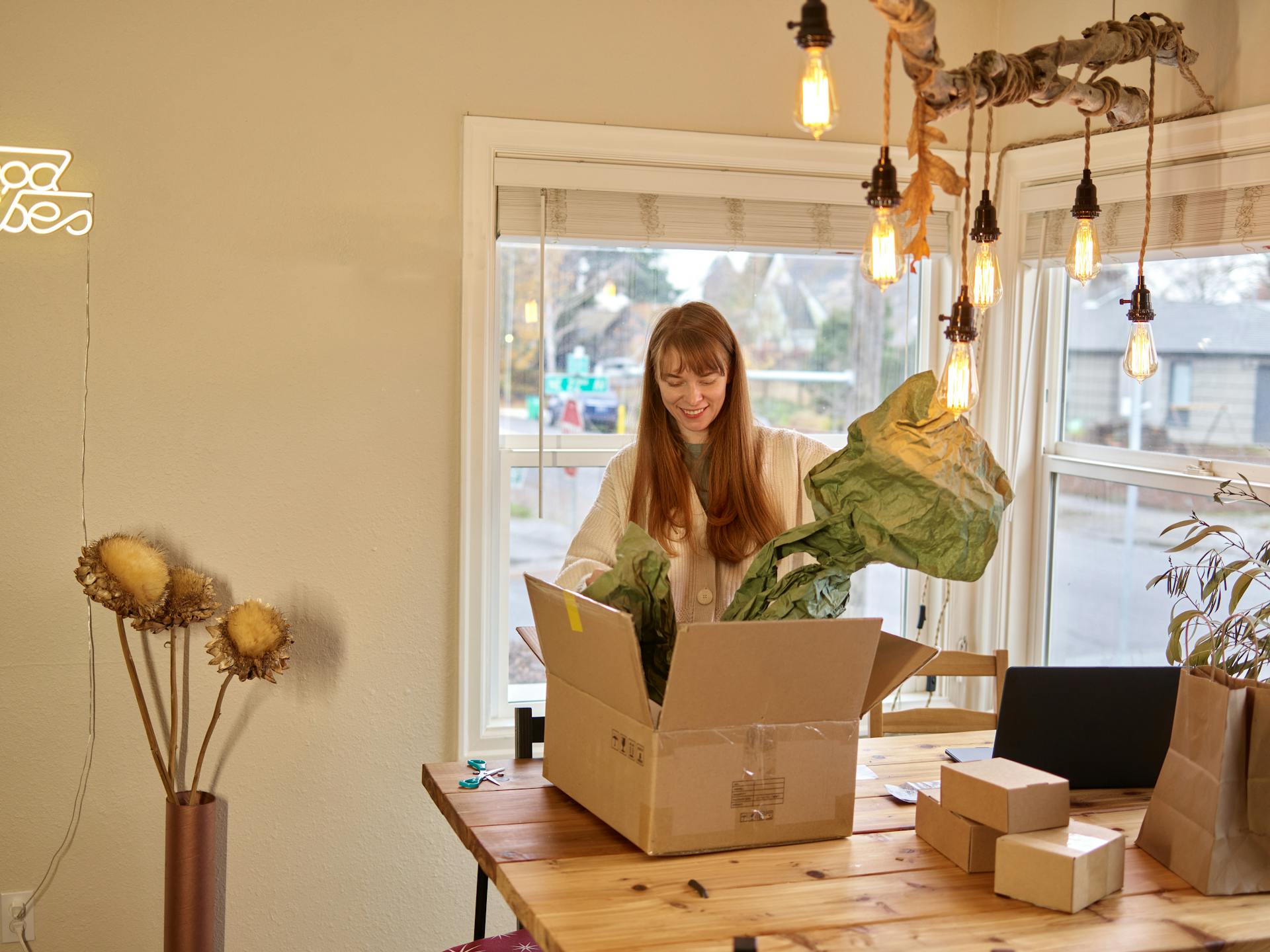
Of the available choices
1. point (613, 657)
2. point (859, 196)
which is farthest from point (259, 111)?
point (613, 657)

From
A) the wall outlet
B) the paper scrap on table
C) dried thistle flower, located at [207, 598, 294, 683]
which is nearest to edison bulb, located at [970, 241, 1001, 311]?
the paper scrap on table

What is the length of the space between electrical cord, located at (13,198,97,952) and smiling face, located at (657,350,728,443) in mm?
1282

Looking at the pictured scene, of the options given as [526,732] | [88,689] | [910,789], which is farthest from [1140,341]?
[88,689]

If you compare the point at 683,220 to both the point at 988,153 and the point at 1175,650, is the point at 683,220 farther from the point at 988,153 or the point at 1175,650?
the point at 1175,650

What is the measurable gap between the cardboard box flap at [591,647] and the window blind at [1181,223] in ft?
5.29

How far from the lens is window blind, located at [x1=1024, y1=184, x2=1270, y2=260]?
96.1 inches

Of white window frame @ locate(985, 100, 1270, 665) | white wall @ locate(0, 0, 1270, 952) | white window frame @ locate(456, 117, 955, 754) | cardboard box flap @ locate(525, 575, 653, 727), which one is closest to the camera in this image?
cardboard box flap @ locate(525, 575, 653, 727)

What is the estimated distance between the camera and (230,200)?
2.65 meters

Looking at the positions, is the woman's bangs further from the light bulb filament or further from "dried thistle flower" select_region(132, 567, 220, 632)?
"dried thistle flower" select_region(132, 567, 220, 632)

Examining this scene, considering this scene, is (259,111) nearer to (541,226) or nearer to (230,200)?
(230,200)

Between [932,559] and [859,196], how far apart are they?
176 centimetres

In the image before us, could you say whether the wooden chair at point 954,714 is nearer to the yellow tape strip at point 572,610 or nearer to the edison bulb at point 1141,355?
the edison bulb at point 1141,355

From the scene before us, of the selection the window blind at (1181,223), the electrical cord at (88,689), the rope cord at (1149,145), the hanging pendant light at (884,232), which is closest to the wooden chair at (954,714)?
the rope cord at (1149,145)

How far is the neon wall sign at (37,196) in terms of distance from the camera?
8.20 feet
